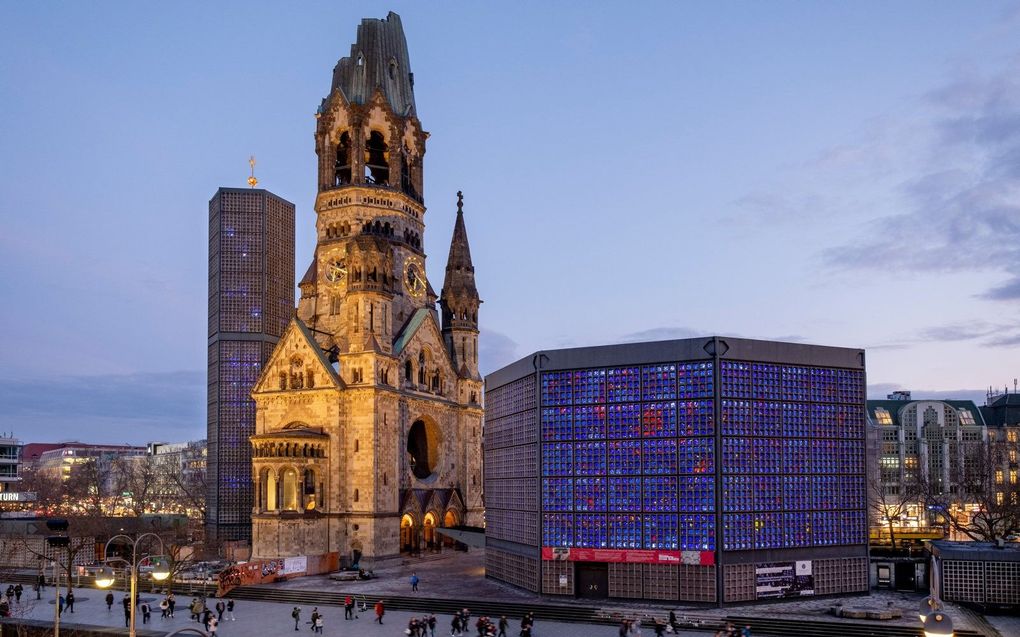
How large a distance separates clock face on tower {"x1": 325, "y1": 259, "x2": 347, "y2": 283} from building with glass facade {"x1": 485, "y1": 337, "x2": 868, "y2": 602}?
28.8m

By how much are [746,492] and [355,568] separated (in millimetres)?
30808

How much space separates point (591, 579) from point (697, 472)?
336 inches

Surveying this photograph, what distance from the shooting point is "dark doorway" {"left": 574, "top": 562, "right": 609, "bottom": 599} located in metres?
51.2

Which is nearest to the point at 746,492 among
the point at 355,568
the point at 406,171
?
the point at 355,568

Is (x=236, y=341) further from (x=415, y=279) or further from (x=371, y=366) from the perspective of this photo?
(x=371, y=366)

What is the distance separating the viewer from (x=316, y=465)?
70.1 meters

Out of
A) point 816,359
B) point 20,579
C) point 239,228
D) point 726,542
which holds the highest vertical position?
point 239,228

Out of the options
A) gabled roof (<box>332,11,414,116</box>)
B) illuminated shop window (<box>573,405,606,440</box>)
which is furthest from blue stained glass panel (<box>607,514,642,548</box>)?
gabled roof (<box>332,11,414,116</box>)

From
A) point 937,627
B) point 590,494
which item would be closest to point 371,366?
point 590,494

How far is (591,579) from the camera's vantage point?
5162cm

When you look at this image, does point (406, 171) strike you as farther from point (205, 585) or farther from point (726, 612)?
point (726, 612)

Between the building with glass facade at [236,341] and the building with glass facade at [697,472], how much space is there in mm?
37625

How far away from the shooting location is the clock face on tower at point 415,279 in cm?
8181

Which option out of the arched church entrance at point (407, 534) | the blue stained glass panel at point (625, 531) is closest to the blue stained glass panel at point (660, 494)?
the blue stained glass panel at point (625, 531)
